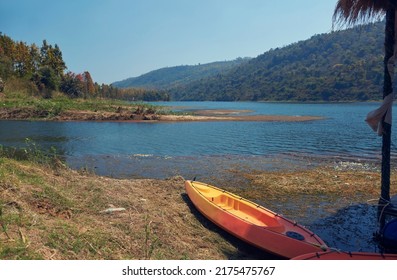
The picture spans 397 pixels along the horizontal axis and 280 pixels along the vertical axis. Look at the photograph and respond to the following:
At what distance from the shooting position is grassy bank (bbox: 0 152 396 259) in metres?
6.09

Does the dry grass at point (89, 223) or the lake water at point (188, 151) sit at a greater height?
the dry grass at point (89, 223)

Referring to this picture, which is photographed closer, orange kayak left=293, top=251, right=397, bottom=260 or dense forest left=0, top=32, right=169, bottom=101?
orange kayak left=293, top=251, right=397, bottom=260

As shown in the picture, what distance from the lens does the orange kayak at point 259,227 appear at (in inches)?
311

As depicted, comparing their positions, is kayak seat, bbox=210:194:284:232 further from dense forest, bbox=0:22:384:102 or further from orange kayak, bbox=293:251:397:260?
dense forest, bbox=0:22:384:102

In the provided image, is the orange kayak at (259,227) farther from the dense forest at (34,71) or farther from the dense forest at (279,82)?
the dense forest at (34,71)

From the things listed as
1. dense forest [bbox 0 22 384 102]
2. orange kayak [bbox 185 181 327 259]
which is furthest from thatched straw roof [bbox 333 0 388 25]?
orange kayak [bbox 185 181 327 259]

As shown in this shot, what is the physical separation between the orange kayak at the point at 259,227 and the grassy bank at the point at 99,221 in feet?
1.16

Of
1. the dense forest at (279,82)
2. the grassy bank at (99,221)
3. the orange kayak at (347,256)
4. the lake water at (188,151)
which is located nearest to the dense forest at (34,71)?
the dense forest at (279,82)

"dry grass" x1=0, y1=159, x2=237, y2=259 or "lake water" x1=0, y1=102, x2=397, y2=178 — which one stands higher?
"dry grass" x1=0, y1=159, x2=237, y2=259

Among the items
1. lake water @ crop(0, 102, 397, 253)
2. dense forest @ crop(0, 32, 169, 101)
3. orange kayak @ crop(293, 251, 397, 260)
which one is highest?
dense forest @ crop(0, 32, 169, 101)

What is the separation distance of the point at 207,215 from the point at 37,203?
4.75 meters

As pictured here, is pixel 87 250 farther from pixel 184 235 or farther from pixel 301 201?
pixel 301 201

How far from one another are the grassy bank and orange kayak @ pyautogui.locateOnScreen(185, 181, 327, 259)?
0.35 m

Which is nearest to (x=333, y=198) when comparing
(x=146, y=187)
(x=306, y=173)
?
(x=306, y=173)
